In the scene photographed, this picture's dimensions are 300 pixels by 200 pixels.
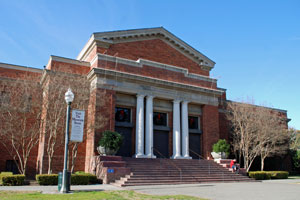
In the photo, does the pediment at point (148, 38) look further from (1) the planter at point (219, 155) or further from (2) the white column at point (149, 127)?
(1) the planter at point (219, 155)

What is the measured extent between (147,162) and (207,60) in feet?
49.5

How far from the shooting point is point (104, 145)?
69.3ft

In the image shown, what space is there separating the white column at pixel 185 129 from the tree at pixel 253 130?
19.9 ft

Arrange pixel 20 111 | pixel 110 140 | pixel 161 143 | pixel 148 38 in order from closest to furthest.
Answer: pixel 20 111
pixel 110 140
pixel 161 143
pixel 148 38

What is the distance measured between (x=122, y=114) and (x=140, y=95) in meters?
2.38

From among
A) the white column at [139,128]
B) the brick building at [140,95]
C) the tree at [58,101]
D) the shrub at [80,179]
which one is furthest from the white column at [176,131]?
the shrub at [80,179]

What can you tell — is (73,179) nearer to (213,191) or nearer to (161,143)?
(213,191)

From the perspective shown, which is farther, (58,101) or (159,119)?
Result: (159,119)

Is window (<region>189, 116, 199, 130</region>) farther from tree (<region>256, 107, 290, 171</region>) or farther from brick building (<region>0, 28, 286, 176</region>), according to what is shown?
tree (<region>256, 107, 290, 171</region>)

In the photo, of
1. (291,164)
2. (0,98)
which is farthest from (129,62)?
(291,164)

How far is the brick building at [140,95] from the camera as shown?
23.5 meters

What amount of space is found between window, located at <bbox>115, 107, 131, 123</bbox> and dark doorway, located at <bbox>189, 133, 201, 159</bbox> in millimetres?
6881

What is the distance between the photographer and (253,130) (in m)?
29.4

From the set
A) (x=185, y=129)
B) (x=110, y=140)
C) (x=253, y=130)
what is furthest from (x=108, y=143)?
(x=253, y=130)
